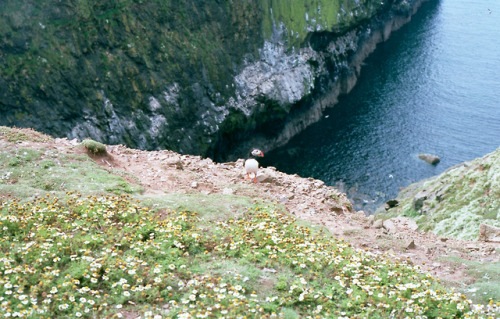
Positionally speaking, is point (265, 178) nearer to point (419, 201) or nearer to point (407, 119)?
point (419, 201)

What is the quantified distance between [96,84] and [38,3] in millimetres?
12124

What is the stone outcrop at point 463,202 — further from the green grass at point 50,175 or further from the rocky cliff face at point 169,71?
the rocky cliff face at point 169,71

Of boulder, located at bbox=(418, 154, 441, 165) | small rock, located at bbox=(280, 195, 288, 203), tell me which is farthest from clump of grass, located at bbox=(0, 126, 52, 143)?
boulder, located at bbox=(418, 154, 441, 165)

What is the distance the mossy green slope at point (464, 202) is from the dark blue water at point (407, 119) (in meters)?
20.5

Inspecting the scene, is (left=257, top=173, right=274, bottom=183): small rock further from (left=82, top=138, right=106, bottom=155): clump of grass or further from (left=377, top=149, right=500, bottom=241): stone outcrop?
(left=377, top=149, right=500, bottom=241): stone outcrop

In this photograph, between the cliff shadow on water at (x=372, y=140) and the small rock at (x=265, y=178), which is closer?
the small rock at (x=265, y=178)

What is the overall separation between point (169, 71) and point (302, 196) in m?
49.7

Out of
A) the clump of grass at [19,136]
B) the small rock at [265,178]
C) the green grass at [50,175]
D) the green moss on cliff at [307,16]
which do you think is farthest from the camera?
the green moss on cliff at [307,16]

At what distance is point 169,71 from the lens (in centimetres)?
7062

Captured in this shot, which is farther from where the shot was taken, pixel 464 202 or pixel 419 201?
pixel 419 201

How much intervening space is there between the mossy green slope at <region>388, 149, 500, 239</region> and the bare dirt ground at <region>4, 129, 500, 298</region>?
8.57 meters

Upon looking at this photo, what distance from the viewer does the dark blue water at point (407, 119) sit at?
77.2 meters

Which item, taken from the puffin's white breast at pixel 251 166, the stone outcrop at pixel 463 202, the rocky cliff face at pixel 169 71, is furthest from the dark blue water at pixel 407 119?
the puffin's white breast at pixel 251 166

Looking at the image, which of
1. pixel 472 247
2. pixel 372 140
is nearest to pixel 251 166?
pixel 472 247
